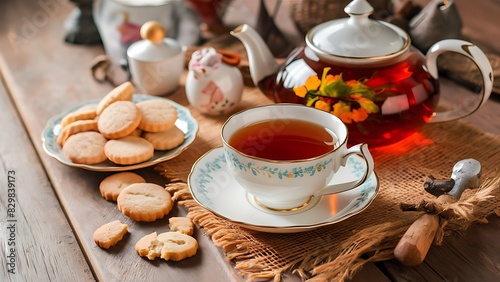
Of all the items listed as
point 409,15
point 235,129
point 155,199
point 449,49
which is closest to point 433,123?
point 449,49

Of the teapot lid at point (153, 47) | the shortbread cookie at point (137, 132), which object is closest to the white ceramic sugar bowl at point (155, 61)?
the teapot lid at point (153, 47)

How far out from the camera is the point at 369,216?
961 millimetres

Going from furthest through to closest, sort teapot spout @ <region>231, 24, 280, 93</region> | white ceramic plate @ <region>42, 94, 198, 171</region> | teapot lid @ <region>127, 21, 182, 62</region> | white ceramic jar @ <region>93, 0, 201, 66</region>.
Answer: white ceramic jar @ <region>93, 0, 201, 66</region>
teapot lid @ <region>127, 21, 182, 62</region>
teapot spout @ <region>231, 24, 280, 93</region>
white ceramic plate @ <region>42, 94, 198, 171</region>

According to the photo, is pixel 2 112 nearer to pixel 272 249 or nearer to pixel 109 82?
pixel 109 82

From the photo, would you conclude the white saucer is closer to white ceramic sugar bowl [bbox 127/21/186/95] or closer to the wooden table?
the wooden table

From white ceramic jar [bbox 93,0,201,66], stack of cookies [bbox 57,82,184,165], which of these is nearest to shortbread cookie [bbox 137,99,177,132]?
stack of cookies [bbox 57,82,184,165]

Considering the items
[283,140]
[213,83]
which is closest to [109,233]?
[283,140]

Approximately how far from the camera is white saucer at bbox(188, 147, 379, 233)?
901mm

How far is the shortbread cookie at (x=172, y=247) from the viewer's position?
0.88 m

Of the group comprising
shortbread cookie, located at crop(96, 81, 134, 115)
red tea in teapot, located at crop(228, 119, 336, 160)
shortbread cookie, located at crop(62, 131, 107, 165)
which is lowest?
shortbread cookie, located at crop(62, 131, 107, 165)

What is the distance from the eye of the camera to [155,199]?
0.99m

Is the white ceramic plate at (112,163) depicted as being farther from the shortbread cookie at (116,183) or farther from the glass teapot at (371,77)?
the glass teapot at (371,77)

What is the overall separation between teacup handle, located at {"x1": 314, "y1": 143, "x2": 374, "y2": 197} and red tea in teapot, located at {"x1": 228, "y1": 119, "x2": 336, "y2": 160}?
0.04 m

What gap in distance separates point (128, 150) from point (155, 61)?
0.32m
